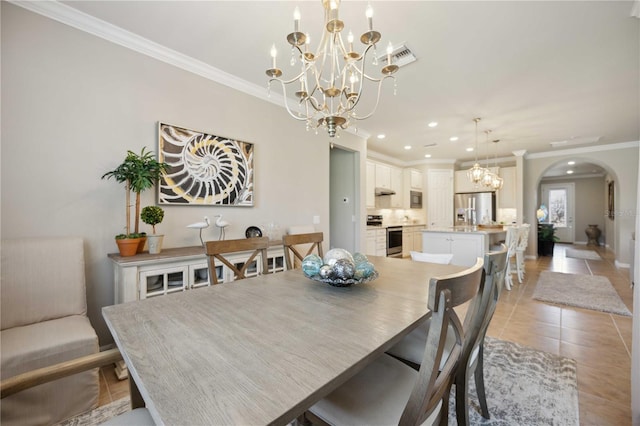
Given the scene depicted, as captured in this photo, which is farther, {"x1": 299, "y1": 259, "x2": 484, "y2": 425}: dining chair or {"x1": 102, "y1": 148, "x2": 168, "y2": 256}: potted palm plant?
{"x1": 102, "y1": 148, "x2": 168, "y2": 256}: potted palm plant

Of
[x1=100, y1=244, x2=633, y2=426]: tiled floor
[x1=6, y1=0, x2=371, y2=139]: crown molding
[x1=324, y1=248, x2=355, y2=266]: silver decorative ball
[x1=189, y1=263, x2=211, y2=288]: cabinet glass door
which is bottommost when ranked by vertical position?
[x1=100, y1=244, x2=633, y2=426]: tiled floor

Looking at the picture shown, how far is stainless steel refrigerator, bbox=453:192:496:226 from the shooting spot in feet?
22.1

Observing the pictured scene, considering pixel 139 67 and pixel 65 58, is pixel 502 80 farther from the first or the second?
pixel 65 58

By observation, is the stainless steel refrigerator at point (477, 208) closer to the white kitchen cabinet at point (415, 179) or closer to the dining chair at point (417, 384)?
the white kitchen cabinet at point (415, 179)

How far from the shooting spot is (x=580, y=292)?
3.87 metres

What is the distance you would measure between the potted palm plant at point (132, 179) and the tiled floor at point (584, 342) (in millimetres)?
965

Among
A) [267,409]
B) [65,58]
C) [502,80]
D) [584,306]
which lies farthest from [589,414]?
[65,58]

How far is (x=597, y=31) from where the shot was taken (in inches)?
86.0

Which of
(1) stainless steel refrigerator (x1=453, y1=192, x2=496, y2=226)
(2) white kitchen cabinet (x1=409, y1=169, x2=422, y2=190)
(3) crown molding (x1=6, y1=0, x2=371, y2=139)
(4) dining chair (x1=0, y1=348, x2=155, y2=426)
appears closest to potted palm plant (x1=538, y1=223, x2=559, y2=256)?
(1) stainless steel refrigerator (x1=453, y1=192, x2=496, y2=226)

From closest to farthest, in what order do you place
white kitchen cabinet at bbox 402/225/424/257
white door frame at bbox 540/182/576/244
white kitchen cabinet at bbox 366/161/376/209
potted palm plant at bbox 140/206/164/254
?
potted palm plant at bbox 140/206/164/254
white kitchen cabinet at bbox 366/161/376/209
white kitchen cabinet at bbox 402/225/424/257
white door frame at bbox 540/182/576/244

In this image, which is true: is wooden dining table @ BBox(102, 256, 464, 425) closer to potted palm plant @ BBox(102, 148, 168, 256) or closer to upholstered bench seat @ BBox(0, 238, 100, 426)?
upholstered bench seat @ BBox(0, 238, 100, 426)

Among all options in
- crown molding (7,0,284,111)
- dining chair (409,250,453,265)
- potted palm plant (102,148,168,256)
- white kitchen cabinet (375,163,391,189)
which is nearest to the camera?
crown molding (7,0,284,111)

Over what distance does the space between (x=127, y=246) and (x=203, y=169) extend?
101 centimetres

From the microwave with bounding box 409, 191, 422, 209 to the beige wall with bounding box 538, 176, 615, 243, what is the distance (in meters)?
6.03
